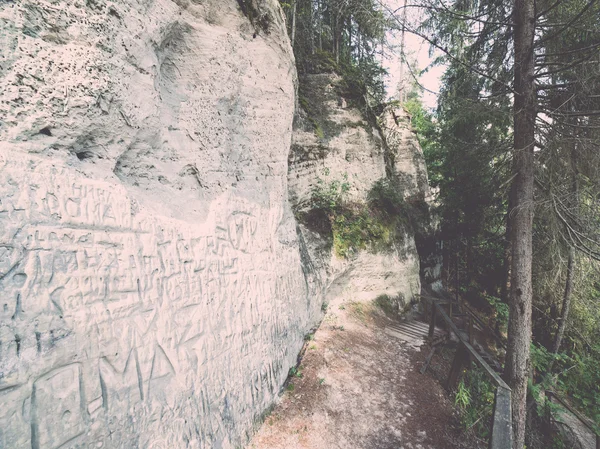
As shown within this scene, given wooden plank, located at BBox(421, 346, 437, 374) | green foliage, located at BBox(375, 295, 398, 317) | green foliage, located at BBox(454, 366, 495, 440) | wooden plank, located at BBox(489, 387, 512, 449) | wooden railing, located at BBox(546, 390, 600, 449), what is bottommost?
wooden railing, located at BBox(546, 390, 600, 449)

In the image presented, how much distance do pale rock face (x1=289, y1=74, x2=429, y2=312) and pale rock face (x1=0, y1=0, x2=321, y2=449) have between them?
11.4ft

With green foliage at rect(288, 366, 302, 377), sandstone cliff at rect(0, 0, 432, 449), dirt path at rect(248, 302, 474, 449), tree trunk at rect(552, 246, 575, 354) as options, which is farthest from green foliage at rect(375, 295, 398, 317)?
sandstone cliff at rect(0, 0, 432, 449)

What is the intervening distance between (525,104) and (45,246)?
758 cm

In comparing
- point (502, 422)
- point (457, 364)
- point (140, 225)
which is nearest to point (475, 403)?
point (457, 364)

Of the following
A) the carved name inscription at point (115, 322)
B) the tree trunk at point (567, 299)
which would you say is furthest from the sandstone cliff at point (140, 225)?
the tree trunk at point (567, 299)

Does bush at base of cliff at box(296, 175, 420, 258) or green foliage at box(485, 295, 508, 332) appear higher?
bush at base of cliff at box(296, 175, 420, 258)

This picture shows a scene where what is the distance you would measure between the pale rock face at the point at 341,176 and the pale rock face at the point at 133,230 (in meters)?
3.47

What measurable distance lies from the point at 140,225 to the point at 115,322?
0.88 m

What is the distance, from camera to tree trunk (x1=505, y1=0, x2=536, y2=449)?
5.24 meters

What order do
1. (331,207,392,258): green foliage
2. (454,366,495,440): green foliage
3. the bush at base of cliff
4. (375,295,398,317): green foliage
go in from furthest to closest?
(375,295,398,317): green foliage
(331,207,392,258): green foliage
the bush at base of cliff
(454,366,495,440): green foliage

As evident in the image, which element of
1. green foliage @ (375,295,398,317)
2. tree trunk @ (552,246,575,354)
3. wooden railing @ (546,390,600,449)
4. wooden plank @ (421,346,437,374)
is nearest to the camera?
wooden railing @ (546,390,600,449)

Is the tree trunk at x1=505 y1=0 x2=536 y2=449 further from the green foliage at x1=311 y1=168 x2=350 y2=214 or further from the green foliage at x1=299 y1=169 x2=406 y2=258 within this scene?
the green foliage at x1=311 y1=168 x2=350 y2=214

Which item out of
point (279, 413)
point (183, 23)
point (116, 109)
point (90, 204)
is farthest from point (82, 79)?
point (279, 413)

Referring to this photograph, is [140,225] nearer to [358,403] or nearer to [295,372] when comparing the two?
[295,372]
